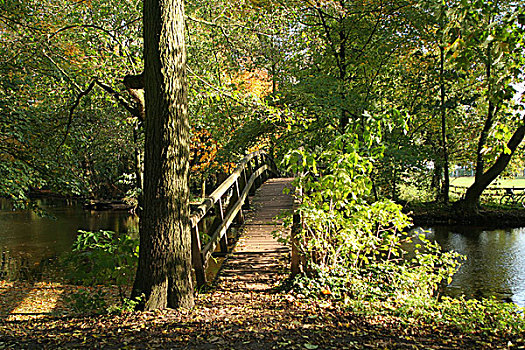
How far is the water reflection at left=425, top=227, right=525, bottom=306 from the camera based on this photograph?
29.7 ft

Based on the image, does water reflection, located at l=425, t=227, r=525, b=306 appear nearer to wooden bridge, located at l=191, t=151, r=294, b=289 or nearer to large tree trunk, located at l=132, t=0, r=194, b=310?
wooden bridge, located at l=191, t=151, r=294, b=289

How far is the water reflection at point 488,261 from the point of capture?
906cm

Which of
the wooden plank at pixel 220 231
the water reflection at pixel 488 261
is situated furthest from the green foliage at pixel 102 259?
the water reflection at pixel 488 261

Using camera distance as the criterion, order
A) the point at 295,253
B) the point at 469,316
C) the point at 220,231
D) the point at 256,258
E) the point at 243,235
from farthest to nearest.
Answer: the point at 243,235 → the point at 220,231 → the point at 256,258 → the point at 295,253 → the point at 469,316

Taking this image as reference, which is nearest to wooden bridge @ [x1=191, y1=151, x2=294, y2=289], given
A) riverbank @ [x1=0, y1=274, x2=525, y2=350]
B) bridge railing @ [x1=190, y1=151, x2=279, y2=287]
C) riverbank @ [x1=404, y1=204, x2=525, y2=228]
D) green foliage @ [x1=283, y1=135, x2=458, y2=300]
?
bridge railing @ [x1=190, y1=151, x2=279, y2=287]

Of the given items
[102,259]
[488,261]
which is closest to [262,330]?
Result: [102,259]

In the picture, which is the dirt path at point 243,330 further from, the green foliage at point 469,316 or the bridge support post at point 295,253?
the bridge support post at point 295,253

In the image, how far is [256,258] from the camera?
23.1 feet

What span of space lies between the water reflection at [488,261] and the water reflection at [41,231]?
10163 mm

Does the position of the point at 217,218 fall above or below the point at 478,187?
below

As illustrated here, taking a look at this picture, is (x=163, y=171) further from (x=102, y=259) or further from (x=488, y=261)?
(x=488, y=261)

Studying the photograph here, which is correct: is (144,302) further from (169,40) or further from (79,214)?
(79,214)

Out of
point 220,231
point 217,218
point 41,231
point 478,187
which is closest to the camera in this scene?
point 220,231

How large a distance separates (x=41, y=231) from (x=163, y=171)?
15.8 m
